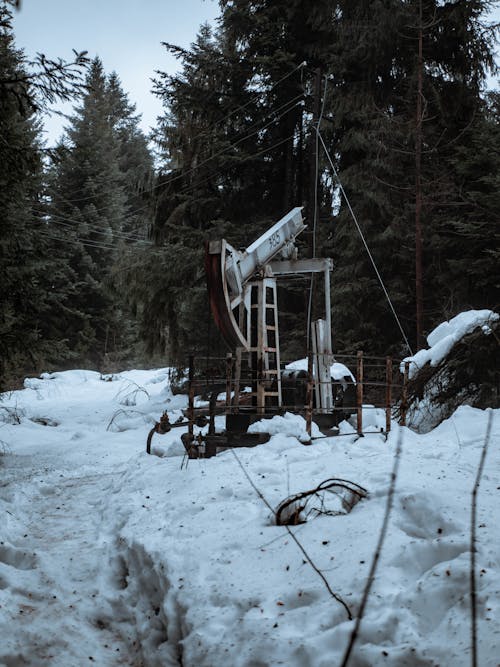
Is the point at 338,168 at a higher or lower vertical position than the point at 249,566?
higher

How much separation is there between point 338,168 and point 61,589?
1583cm

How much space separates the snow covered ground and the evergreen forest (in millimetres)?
4603

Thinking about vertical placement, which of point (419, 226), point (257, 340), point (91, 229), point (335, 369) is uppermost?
point (91, 229)

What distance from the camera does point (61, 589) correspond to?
3.93 meters

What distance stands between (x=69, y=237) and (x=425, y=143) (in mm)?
20746

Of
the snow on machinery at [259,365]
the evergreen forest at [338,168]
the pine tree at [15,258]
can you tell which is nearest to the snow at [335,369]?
the snow on machinery at [259,365]

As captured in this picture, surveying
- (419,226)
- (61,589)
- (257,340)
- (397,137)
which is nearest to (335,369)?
(257,340)

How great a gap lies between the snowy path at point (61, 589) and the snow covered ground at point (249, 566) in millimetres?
13

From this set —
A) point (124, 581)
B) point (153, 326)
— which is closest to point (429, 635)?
point (124, 581)

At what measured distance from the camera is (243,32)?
1769 cm

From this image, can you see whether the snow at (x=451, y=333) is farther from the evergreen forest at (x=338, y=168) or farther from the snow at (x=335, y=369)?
the evergreen forest at (x=338, y=168)

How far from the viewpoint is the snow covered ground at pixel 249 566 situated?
264 cm

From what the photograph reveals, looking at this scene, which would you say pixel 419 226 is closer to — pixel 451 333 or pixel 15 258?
pixel 451 333

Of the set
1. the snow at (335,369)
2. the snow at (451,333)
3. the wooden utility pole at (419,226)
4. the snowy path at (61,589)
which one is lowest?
the snowy path at (61,589)
